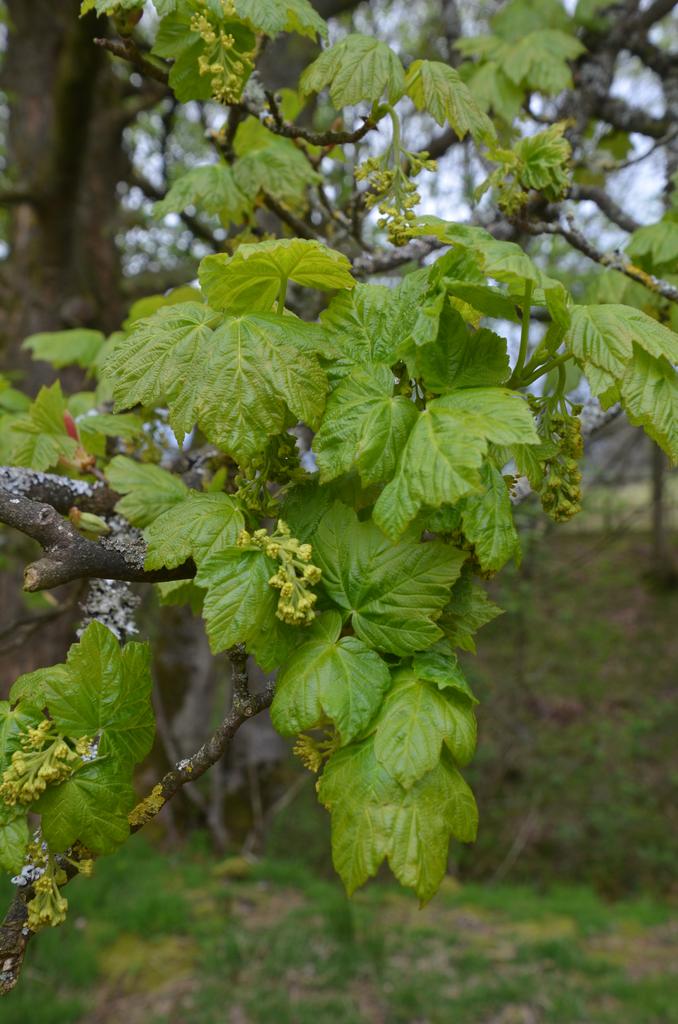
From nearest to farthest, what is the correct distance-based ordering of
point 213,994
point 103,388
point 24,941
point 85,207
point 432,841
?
point 432,841 < point 24,941 < point 103,388 < point 213,994 < point 85,207

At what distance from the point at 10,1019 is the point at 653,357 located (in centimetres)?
424

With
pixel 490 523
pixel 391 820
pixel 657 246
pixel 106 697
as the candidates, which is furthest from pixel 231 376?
pixel 657 246

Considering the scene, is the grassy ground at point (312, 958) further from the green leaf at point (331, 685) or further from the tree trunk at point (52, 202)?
the green leaf at point (331, 685)

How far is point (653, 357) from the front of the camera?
134 cm

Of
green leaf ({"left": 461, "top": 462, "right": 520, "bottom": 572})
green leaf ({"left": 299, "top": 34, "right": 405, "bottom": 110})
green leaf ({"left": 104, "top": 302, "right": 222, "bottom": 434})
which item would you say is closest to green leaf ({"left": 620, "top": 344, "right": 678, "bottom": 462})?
green leaf ({"left": 461, "top": 462, "right": 520, "bottom": 572})

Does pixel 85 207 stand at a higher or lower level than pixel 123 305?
higher

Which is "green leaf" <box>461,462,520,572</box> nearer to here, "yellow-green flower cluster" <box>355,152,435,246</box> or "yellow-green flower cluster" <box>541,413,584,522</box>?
"yellow-green flower cluster" <box>541,413,584,522</box>

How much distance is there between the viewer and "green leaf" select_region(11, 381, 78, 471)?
1.94 meters

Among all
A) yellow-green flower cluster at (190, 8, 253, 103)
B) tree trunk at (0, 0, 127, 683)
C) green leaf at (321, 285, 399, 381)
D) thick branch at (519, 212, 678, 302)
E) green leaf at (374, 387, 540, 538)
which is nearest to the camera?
green leaf at (374, 387, 540, 538)

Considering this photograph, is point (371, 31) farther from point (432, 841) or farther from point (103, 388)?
point (432, 841)

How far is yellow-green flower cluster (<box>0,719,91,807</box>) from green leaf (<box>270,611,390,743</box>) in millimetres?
361

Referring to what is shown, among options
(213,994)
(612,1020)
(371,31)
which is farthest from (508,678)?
(371,31)

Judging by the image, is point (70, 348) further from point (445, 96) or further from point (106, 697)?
point (106, 697)

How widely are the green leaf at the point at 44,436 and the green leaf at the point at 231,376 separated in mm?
695
